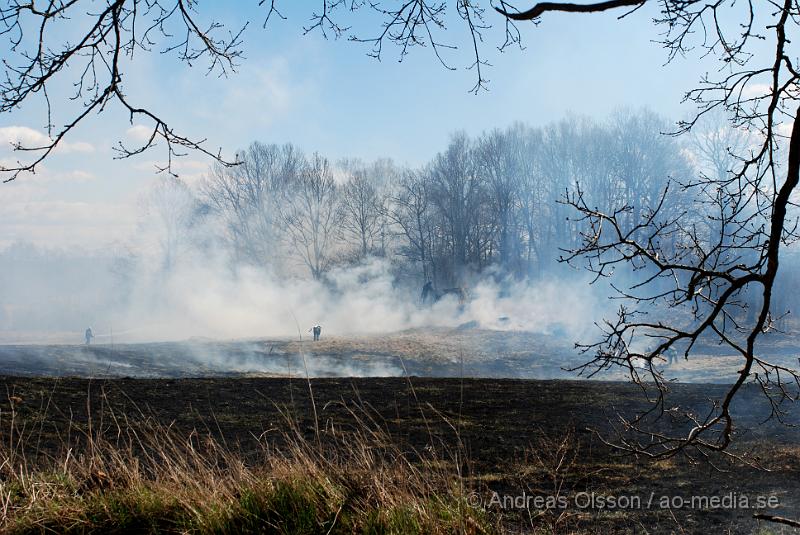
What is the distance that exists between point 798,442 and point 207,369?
14.8 metres

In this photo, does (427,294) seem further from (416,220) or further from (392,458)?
(392,458)

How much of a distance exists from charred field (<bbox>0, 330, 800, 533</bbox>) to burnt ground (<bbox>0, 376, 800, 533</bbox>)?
3 centimetres

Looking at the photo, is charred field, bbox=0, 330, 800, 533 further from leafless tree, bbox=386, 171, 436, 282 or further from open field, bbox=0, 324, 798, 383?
leafless tree, bbox=386, 171, 436, 282

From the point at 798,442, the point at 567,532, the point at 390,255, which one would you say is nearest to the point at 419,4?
the point at 567,532

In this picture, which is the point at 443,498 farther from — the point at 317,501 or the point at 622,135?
the point at 622,135

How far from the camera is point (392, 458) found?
5.62 metres

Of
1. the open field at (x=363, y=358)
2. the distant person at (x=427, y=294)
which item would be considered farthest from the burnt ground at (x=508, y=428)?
the distant person at (x=427, y=294)

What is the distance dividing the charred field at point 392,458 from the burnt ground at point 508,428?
0.03 metres

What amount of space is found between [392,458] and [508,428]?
299cm

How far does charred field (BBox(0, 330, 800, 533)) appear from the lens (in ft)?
14.5

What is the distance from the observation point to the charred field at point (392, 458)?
442cm

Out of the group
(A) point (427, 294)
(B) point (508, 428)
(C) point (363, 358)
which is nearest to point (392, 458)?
(B) point (508, 428)

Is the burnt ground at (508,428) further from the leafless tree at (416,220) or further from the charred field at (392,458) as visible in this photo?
the leafless tree at (416,220)

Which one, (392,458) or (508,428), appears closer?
(392,458)
